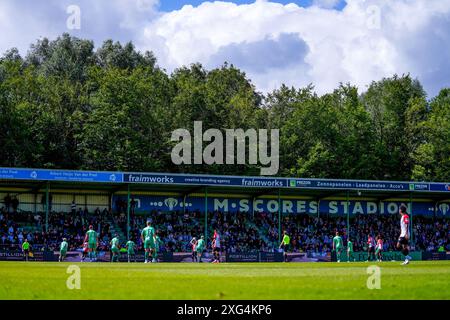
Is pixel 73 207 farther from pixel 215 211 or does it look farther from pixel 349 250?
pixel 349 250

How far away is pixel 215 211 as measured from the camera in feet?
205

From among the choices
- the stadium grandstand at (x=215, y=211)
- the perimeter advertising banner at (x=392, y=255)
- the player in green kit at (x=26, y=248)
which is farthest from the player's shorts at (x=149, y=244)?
the perimeter advertising banner at (x=392, y=255)

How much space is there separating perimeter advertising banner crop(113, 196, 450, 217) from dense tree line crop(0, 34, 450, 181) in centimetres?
1202

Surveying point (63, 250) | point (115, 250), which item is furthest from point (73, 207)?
point (63, 250)

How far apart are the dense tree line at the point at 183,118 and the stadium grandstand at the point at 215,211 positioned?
43.3ft

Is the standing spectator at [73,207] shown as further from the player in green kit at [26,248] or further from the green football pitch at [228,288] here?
the green football pitch at [228,288]

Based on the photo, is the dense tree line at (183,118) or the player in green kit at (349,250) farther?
the dense tree line at (183,118)

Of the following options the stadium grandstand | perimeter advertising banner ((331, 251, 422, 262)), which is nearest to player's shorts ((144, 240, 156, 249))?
the stadium grandstand

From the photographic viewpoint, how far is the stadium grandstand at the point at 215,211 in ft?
174
